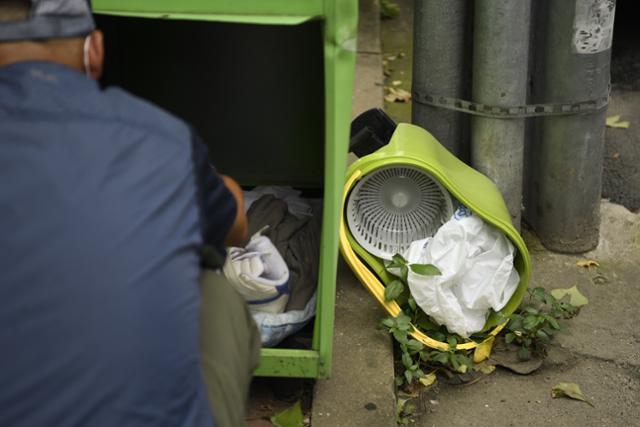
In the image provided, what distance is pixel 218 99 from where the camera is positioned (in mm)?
3496

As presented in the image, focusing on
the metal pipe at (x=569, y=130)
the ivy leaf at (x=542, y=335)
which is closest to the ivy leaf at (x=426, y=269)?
the ivy leaf at (x=542, y=335)

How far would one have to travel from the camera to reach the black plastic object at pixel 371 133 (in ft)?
11.5

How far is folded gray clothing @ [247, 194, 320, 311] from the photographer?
120 inches

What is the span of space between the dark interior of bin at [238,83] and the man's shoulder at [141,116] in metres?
1.61

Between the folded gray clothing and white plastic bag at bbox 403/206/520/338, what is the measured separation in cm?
34

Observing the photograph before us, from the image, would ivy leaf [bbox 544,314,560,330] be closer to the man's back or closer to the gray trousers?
the gray trousers

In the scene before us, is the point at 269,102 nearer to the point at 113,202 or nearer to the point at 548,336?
the point at 548,336

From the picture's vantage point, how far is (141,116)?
1624 millimetres

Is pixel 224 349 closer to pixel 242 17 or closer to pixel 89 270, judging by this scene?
pixel 89 270

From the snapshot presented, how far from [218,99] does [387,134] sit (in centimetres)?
63

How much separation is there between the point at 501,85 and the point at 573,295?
83 cm

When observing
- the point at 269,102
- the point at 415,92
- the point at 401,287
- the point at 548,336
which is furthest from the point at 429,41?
the point at 548,336

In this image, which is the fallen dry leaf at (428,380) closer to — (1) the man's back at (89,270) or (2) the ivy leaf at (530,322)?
(2) the ivy leaf at (530,322)

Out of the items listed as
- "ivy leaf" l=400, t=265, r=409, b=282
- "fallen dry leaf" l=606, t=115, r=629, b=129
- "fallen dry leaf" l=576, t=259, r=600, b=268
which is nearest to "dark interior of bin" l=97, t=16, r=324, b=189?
"ivy leaf" l=400, t=265, r=409, b=282
